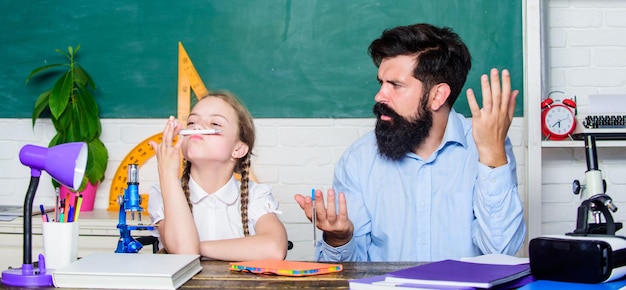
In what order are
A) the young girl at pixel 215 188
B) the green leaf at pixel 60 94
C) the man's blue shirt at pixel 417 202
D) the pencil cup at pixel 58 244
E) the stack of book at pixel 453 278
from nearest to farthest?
1. the stack of book at pixel 453 278
2. the pencil cup at pixel 58 244
3. the young girl at pixel 215 188
4. the man's blue shirt at pixel 417 202
5. the green leaf at pixel 60 94

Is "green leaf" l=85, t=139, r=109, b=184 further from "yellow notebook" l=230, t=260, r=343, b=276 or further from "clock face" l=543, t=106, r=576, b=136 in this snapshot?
"clock face" l=543, t=106, r=576, b=136

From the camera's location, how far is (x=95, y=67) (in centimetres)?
318

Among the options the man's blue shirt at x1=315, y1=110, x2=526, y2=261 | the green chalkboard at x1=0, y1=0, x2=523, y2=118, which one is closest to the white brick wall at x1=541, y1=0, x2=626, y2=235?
the green chalkboard at x1=0, y1=0, x2=523, y2=118

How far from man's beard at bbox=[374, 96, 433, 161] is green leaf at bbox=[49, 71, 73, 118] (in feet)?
4.23

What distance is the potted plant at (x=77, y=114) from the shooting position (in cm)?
299

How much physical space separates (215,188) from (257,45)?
108 centimetres

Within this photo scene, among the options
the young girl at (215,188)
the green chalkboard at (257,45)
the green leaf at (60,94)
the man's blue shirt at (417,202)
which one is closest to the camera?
the young girl at (215,188)

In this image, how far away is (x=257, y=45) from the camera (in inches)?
123

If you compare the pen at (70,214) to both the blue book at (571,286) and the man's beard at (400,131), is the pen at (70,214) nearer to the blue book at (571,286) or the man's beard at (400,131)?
the blue book at (571,286)

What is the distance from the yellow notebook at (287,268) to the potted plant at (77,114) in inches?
63.9

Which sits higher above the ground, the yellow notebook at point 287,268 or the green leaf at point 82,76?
the green leaf at point 82,76

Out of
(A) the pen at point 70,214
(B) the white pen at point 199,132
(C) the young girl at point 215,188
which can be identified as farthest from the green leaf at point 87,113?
(A) the pen at point 70,214

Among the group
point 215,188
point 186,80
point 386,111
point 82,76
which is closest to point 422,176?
point 386,111

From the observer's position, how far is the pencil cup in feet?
4.91
